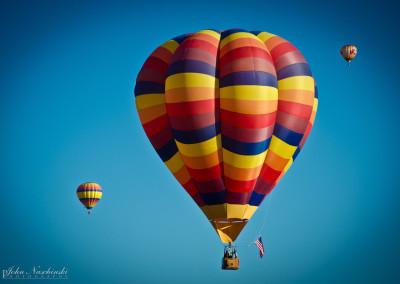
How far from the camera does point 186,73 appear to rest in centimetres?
2167

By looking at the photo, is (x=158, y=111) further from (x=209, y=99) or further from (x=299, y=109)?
(x=299, y=109)

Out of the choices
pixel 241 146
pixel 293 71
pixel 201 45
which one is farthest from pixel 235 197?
pixel 201 45

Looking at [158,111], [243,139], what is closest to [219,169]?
[243,139]

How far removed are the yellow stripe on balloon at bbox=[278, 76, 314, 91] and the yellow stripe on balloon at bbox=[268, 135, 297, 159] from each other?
5.25 feet

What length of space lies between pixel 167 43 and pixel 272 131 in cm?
465

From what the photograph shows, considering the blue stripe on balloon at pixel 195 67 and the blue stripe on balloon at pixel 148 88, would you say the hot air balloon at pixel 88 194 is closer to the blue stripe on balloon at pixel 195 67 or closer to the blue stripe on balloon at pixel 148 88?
the blue stripe on balloon at pixel 148 88

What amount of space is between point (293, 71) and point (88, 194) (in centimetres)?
1788

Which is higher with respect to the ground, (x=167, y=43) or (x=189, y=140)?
(x=167, y=43)

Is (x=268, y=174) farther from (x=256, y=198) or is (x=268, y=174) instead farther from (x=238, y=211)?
(x=238, y=211)

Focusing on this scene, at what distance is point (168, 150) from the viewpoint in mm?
22859

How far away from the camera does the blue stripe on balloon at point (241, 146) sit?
21734 millimetres

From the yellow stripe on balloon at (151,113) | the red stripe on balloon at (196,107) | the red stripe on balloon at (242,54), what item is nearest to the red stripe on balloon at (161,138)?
the yellow stripe on balloon at (151,113)

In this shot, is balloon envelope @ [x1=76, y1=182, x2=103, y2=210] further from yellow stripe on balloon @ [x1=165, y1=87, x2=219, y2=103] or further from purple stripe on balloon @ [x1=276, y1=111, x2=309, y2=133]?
purple stripe on balloon @ [x1=276, y1=111, x2=309, y2=133]

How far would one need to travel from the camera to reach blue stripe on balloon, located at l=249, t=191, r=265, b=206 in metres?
22.7
